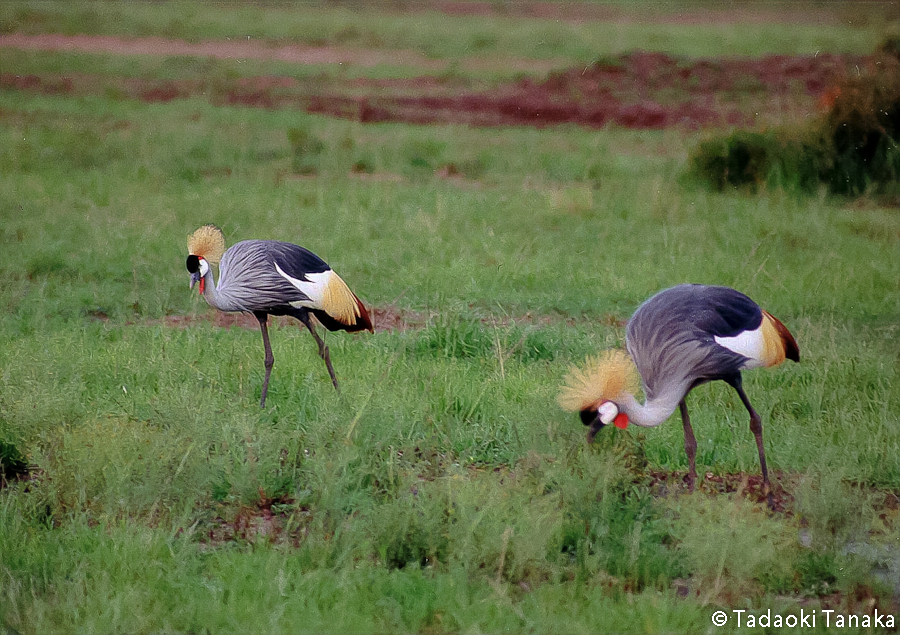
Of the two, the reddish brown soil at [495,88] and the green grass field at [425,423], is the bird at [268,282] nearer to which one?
the green grass field at [425,423]

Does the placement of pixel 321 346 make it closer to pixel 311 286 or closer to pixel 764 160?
pixel 311 286

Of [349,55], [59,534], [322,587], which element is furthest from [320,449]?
[349,55]

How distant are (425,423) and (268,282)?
42.4 inches

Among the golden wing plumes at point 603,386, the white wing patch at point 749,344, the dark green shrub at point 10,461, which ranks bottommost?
the dark green shrub at point 10,461

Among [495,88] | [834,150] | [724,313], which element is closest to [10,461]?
[724,313]

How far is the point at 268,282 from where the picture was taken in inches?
192

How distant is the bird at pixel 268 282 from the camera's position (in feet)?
16.0

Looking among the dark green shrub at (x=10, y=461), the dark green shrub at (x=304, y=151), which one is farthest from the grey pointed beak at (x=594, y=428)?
the dark green shrub at (x=304, y=151)

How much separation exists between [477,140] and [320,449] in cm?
995

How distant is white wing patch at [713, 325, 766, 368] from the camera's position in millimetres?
3938

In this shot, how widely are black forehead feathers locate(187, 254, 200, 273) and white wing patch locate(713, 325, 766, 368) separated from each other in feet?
8.47

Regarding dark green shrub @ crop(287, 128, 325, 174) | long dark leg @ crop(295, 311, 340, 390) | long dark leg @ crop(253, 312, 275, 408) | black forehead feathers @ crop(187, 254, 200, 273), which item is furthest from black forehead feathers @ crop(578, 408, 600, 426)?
dark green shrub @ crop(287, 128, 325, 174)

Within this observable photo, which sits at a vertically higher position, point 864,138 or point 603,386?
point 864,138

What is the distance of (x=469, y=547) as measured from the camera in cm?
340
